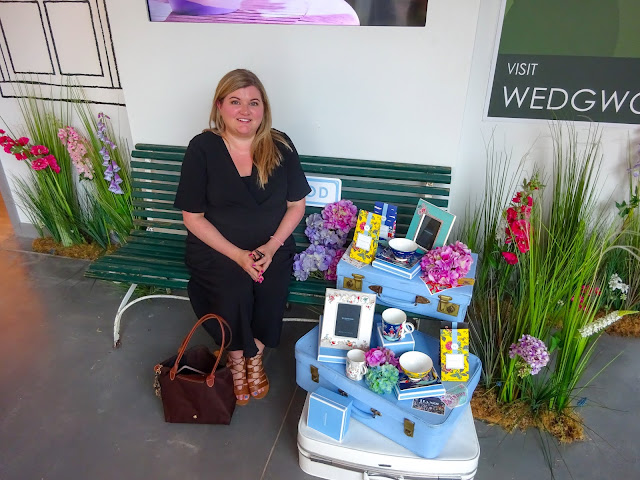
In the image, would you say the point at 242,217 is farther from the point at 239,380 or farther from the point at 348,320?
the point at 239,380

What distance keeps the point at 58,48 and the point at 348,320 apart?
2782mm

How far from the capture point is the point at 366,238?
2.10 meters

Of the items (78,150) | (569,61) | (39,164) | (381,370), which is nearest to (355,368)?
(381,370)

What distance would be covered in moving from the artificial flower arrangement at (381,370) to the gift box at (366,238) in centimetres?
45

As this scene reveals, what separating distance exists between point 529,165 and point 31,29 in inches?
134

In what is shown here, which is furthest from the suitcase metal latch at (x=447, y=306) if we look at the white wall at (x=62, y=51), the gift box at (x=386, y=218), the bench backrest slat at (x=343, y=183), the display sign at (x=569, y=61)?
the white wall at (x=62, y=51)

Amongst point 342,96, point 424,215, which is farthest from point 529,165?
point 342,96

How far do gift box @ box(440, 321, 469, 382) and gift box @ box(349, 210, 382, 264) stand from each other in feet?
1.52

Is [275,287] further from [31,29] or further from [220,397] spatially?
[31,29]

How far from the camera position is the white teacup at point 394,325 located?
1911 millimetres

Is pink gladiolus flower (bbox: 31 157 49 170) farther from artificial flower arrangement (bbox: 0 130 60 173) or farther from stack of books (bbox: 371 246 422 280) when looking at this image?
stack of books (bbox: 371 246 422 280)

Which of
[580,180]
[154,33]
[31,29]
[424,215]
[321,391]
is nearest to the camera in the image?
[321,391]

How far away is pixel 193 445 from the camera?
2008mm

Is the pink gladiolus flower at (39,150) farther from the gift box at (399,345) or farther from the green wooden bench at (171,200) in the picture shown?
the gift box at (399,345)
